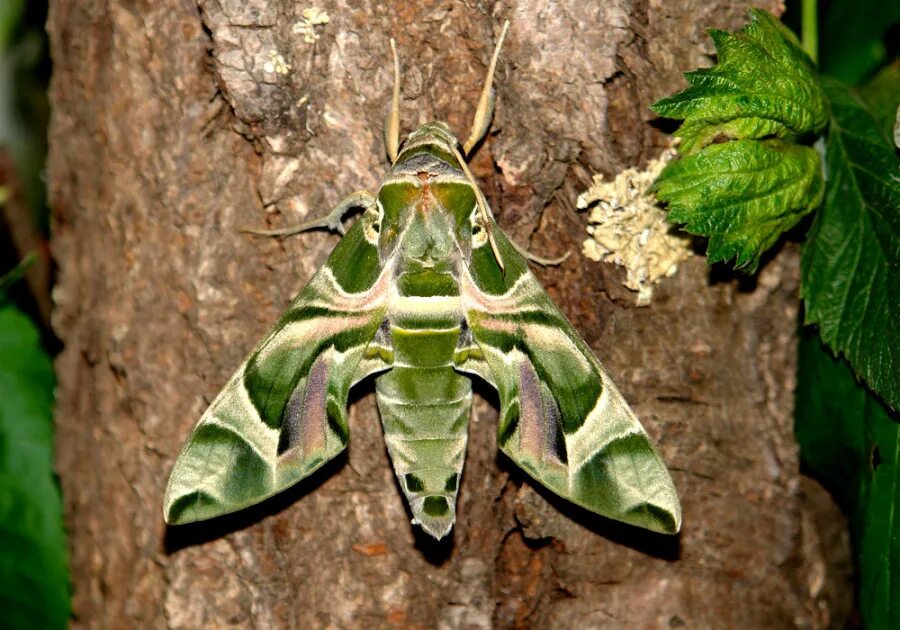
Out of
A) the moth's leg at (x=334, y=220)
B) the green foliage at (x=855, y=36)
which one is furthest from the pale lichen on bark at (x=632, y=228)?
the green foliage at (x=855, y=36)

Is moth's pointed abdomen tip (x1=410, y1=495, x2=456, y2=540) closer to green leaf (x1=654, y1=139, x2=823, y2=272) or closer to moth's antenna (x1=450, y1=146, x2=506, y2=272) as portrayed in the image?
moth's antenna (x1=450, y1=146, x2=506, y2=272)

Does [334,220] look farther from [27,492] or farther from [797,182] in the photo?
[27,492]

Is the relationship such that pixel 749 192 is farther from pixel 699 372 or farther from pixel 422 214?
pixel 422 214

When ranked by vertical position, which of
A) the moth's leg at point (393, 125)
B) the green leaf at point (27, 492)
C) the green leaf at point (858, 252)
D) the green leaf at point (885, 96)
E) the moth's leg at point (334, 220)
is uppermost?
the moth's leg at point (393, 125)

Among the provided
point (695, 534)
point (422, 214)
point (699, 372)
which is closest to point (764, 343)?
point (699, 372)

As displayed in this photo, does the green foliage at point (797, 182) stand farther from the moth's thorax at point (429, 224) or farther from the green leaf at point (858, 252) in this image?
the moth's thorax at point (429, 224)

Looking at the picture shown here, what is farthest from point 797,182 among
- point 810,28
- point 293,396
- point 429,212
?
point 293,396

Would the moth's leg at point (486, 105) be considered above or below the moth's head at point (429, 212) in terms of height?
above
